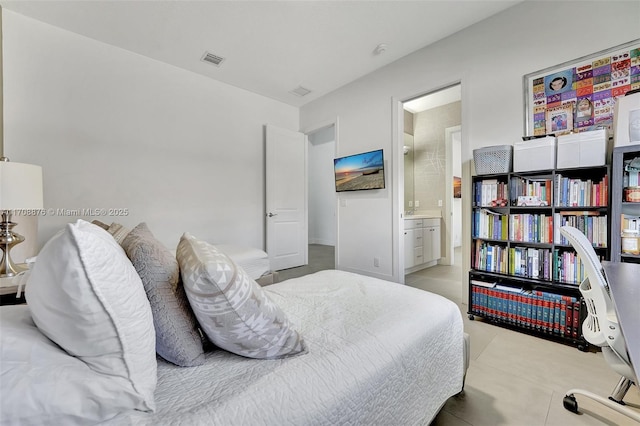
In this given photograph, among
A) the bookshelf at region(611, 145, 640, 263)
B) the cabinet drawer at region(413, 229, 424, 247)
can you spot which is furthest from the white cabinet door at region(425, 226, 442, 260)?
the bookshelf at region(611, 145, 640, 263)

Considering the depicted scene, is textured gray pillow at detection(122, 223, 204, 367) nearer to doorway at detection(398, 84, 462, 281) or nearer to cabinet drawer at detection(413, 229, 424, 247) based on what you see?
cabinet drawer at detection(413, 229, 424, 247)

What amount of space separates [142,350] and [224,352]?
321 mm

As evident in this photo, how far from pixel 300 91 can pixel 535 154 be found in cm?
316

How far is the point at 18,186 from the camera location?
5.31 ft

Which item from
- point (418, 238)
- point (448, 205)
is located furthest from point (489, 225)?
point (448, 205)

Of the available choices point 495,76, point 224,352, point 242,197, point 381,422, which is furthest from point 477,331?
point 242,197

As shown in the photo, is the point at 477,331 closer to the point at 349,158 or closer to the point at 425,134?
the point at 349,158

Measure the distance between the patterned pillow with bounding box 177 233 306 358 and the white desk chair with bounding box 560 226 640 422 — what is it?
51.3 inches

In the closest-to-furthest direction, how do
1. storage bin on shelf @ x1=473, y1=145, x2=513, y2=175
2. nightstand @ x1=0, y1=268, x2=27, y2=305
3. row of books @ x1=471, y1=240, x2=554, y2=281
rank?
nightstand @ x1=0, y1=268, x2=27, y2=305
row of books @ x1=471, y1=240, x2=554, y2=281
storage bin on shelf @ x1=473, y1=145, x2=513, y2=175

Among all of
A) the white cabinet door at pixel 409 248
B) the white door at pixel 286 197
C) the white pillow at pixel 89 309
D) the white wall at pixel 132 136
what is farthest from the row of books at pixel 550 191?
the white wall at pixel 132 136

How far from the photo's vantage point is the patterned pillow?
2.53 feet

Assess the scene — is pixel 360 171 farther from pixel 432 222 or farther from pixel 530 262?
pixel 530 262

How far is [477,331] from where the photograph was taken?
7.24 ft

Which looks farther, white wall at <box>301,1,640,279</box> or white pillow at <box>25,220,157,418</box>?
white wall at <box>301,1,640,279</box>
